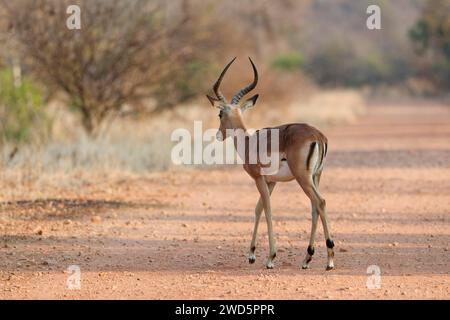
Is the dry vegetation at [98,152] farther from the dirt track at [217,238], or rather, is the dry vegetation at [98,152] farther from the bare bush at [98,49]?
the bare bush at [98,49]

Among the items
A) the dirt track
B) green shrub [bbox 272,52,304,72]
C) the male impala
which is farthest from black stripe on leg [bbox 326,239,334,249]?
green shrub [bbox 272,52,304,72]

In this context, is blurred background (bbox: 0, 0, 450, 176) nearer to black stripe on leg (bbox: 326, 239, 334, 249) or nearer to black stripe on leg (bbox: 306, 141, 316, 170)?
black stripe on leg (bbox: 306, 141, 316, 170)

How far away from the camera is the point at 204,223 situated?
12.5m

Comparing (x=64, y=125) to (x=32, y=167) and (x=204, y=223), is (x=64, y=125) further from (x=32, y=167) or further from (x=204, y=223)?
(x=204, y=223)

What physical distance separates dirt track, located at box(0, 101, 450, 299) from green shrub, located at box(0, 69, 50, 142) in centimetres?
370

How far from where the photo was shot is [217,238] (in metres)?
11.2

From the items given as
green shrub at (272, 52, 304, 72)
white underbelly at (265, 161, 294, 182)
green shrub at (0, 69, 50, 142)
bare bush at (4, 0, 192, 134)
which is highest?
green shrub at (272, 52, 304, 72)

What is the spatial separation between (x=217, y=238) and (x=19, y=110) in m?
10.4

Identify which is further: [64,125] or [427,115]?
[427,115]

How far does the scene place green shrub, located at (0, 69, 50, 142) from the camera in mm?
20250

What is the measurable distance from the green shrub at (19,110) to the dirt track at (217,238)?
370cm

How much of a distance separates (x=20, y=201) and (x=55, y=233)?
2.76 meters
